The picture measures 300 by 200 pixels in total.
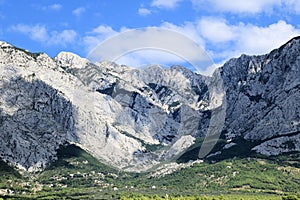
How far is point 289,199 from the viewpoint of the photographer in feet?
524

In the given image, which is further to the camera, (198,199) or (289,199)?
(198,199)

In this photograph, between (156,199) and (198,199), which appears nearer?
(198,199)

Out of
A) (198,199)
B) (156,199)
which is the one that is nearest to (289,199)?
(198,199)

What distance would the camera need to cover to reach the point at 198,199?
172 metres

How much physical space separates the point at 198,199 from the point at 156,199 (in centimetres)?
2714

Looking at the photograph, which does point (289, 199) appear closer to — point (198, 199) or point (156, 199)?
point (198, 199)

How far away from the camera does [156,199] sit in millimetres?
193000

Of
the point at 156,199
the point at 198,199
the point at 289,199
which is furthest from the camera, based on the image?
the point at 156,199

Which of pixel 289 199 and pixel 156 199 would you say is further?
pixel 156 199

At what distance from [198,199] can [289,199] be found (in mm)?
33889

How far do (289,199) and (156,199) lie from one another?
58609 millimetres

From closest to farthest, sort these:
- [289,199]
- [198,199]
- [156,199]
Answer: [289,199] < [198,199] < [156,199]
